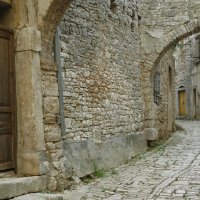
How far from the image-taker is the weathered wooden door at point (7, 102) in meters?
4.86

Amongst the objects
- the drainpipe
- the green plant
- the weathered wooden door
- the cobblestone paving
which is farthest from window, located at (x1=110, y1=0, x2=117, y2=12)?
the weathered wooden door

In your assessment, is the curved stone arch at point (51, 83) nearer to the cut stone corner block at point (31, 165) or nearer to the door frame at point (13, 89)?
the cut stone corner block at point (31, 165)

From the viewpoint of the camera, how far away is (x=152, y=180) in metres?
6.25

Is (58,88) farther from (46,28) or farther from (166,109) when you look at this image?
(166,109)

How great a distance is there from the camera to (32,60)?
16.3 ft

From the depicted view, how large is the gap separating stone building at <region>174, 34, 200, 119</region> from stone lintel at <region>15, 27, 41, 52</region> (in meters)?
18.1

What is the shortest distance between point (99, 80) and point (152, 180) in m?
2.02

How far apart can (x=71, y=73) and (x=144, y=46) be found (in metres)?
4.74

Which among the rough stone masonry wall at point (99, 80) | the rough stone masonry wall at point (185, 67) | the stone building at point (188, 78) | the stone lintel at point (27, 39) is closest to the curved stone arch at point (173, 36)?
the rough stone masonry wall at point (99, 80)

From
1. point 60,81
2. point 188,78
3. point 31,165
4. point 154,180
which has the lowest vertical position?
point 154,180

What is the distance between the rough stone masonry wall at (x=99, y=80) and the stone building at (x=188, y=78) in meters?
13.7

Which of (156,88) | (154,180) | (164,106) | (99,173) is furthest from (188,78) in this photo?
(154,180)

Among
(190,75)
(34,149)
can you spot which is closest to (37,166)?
(34,149)

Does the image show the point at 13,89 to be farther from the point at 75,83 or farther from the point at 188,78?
the point at 188,78
